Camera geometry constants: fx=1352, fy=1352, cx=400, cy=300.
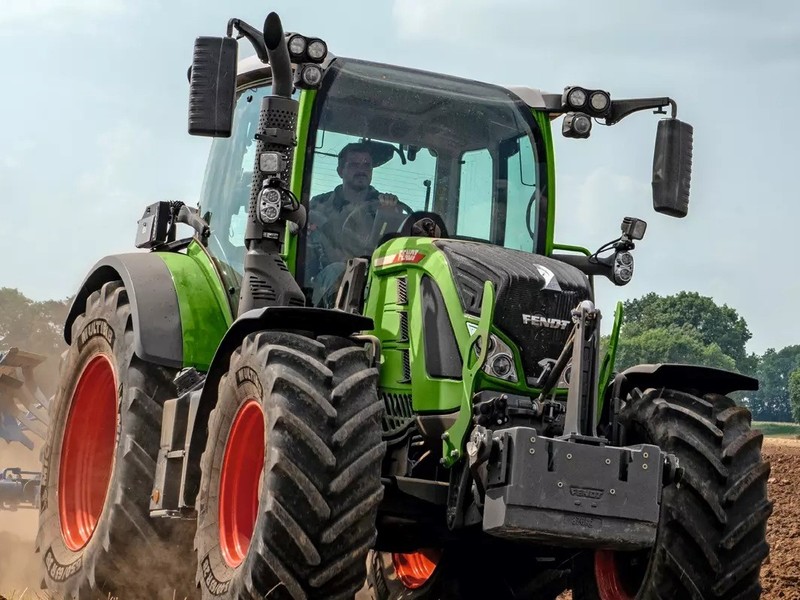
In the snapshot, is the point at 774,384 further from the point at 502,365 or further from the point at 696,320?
the point at 502,365

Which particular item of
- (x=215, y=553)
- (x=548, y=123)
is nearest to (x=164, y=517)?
(x=215, y=553)

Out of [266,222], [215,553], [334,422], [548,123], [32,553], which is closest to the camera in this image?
[334,422]

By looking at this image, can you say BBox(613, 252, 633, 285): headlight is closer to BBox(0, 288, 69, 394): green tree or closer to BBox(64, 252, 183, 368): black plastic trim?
BBox(64, 252, 183, 368): black plastic trim

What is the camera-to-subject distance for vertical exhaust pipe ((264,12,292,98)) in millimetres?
6660

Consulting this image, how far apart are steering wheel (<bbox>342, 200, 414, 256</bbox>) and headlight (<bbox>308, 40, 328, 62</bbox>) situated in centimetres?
85

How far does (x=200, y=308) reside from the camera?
25.4ft

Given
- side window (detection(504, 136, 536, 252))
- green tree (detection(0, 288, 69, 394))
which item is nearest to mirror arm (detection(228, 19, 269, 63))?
side window (detection(504, 136, 536, 252))

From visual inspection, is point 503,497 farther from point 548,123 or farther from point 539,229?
point 548,123

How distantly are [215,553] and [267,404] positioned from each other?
3.00 feet

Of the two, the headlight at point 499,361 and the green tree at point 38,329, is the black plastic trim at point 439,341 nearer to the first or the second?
the headlight at point 499,361

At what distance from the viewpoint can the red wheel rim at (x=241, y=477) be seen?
6422 mm

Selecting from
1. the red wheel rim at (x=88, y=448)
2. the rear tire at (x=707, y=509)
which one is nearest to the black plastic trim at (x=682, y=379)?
the rear tire at (x=707, y=509)

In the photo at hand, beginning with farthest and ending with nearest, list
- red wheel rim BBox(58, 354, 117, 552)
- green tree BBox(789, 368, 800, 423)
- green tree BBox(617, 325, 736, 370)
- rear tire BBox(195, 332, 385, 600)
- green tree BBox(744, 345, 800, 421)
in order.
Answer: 1. green tree BBox(744, 345, 800, 421)
2. green tree BBox(789, 368, 800, 423)
3. green tree BBox(617, 325, 736, 370)
4. red wheel rim BBox(58, 354, 117, 552)
5. rear tire BBox(195, 332, 385, 600)

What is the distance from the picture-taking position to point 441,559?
A: 25.7ft
